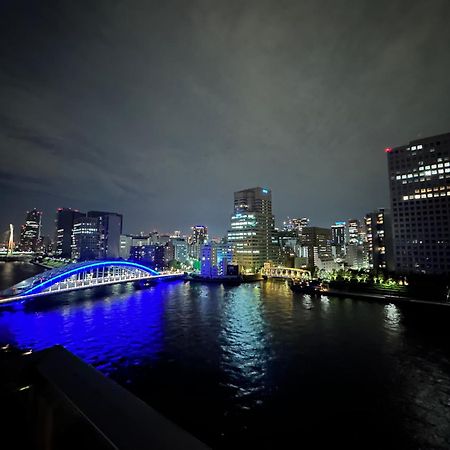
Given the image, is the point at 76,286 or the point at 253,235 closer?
the point at 76,286

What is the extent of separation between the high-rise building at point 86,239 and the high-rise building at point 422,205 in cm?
18948

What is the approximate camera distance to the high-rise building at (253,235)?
133125 millimetres

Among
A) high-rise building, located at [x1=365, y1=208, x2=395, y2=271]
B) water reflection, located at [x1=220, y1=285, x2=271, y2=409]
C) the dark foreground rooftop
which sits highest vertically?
high-rise building, located at [x1=365, y1=208, x2=395, y2=271]

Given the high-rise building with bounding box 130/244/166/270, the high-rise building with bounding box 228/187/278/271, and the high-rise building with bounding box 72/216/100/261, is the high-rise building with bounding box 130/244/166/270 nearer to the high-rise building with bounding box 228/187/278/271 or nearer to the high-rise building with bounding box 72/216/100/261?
the high-rise building with bounding box 72/216/100/261

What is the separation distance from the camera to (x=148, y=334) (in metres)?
32.0

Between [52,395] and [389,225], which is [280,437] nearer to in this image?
[52,395]

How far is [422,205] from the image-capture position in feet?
271

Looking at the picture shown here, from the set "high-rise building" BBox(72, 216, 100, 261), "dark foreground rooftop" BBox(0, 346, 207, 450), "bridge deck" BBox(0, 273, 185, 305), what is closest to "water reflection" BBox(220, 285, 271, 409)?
"dark foreground rooftop" BBox(0, 346, 207, 450)

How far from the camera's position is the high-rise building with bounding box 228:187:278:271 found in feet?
437

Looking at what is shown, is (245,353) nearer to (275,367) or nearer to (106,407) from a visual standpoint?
(275,367)

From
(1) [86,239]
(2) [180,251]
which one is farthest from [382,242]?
(1) [86,239]

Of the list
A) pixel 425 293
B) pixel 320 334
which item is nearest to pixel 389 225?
pixel 425 293

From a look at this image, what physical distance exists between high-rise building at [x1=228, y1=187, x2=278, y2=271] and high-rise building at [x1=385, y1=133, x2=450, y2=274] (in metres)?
62.9

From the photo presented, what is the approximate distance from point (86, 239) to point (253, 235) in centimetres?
13400
